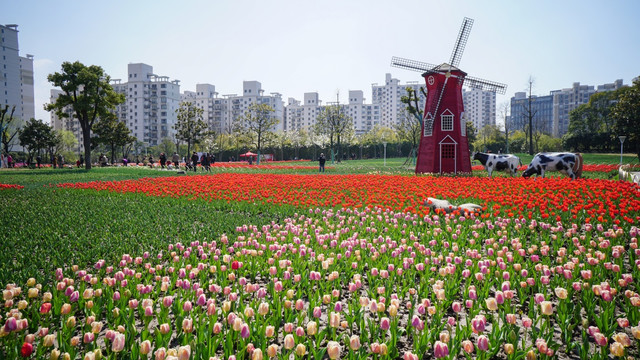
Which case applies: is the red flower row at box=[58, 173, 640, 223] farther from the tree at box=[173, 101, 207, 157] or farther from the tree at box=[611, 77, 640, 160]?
the tree at box=[173, 101, 207, 157]

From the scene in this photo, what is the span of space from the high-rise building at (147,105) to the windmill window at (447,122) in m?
129

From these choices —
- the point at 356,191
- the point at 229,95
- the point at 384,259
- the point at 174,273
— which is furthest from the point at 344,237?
the point at 229,95

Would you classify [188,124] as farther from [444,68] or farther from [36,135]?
[444,68]

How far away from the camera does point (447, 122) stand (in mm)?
28734

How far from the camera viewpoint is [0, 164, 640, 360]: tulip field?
3.40 meters

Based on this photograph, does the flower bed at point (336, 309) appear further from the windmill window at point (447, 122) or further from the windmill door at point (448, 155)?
the windmill window at point (447, 122)

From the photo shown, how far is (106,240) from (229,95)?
194 meters

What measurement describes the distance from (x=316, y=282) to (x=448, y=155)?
25.2 m

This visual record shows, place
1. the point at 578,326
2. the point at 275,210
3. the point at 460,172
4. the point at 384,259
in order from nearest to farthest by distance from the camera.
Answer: the point at 578,326 → the point at 384,259 → the point at 275,210 → the point at 460,172

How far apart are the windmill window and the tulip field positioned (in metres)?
15.9

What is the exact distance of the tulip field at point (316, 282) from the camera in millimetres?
3396

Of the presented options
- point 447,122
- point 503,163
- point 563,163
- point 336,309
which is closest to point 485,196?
point 336,309

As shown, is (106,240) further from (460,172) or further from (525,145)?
(525,145)

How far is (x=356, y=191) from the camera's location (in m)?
14.4
